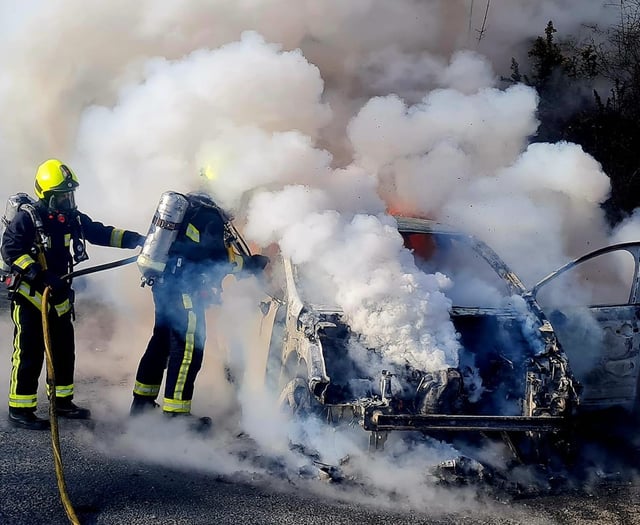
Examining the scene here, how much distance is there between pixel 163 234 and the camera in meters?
5.42

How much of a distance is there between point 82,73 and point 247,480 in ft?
18.2

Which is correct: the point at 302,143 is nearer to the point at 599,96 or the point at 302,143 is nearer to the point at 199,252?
the point at 199,252

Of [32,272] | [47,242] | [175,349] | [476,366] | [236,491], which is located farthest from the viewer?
[175,349]

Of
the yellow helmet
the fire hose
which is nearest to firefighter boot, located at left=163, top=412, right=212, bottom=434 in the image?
the fire hose

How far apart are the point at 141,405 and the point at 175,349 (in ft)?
1.80

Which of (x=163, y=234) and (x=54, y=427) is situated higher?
(x=163, y=234)

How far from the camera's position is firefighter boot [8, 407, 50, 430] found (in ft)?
17.3

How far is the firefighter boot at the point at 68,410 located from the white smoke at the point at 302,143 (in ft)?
1.11

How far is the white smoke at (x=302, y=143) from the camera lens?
17.6ft

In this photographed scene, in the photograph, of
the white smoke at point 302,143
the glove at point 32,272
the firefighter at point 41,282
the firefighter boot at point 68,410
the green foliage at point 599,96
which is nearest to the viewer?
the glove at point 32,272

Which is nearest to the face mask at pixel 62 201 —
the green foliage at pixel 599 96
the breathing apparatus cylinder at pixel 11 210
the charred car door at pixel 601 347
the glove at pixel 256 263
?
the breathing apparatus cylinder at pixel 11 210

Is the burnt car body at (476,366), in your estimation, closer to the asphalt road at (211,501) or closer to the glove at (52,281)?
the asphalt road at (211,501)

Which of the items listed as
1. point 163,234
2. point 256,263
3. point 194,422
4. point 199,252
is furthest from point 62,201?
point 194,422

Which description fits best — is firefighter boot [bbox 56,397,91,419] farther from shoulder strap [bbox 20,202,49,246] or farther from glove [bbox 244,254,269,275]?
glove [bbox 244,254,269,275]
